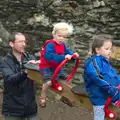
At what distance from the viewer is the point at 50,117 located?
262 inches

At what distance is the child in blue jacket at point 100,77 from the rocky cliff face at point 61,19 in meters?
3.14

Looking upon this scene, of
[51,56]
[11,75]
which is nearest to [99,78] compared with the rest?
[51,56]

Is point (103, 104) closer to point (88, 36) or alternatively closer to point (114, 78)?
point (114, 78)

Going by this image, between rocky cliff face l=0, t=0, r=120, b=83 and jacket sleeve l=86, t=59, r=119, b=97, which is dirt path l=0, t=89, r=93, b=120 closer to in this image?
rocky cliff face l=0, t=0, r=120, b=83

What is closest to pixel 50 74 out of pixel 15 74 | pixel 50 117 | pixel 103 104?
pixel 15 74

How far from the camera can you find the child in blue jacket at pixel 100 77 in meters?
3.37

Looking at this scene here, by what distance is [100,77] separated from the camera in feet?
11.1

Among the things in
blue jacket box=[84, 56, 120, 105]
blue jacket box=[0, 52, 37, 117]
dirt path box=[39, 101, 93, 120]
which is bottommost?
dirt path box=[39, 101, 93, 120]

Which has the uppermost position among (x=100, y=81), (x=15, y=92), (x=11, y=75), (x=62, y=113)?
(x=100, y=81)

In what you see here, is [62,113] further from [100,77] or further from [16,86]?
[100,77]

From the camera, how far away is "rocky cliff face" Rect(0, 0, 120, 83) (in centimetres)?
658

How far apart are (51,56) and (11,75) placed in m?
0.50

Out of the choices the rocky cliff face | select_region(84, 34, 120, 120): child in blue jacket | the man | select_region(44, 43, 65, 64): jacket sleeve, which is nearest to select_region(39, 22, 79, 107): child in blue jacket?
select_region(44, 43, 65, 64): jacket sleeve

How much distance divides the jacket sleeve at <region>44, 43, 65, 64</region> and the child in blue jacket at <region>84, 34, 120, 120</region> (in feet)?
1.89
